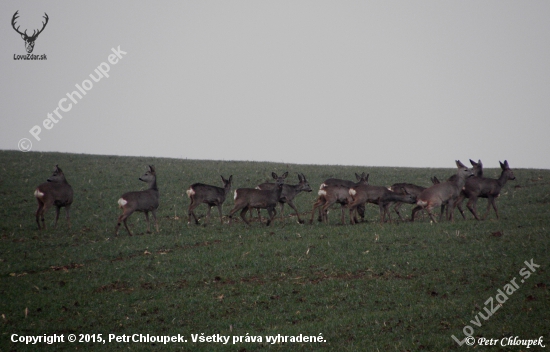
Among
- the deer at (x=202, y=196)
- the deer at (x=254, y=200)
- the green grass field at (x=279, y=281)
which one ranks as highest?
the deer at (x=202, y=196)

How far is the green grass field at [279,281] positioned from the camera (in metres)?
10.9

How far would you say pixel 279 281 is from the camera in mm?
14016

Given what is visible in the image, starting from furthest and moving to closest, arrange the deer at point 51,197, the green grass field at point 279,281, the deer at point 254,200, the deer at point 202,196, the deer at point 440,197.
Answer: the deer at point 202,196 → the deer at point 254,200 → the deer at point 51,197 → the deer at point 440,197 → the green grass field at point 279,281

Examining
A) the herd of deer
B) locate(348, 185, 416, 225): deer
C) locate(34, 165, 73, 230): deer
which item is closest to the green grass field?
locate(34, 165, 73, 230): deer

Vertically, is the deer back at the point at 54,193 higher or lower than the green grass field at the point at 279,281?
higher

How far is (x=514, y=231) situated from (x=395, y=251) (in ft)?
14.0

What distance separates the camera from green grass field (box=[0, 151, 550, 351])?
10930 mm

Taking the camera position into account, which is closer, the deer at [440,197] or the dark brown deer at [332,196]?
the deer at [440,197]

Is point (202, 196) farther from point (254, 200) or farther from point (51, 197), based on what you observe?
point (51, 197)

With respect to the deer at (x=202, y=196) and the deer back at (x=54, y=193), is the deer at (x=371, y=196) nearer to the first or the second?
the deer at (x=202, y=196)

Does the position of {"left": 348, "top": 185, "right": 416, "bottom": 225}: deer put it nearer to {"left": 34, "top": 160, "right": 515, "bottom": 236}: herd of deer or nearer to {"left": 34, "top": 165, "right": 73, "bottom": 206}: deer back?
{"left": 34, "top": 160, "right": 515, "bottom": 236}: herd of deer

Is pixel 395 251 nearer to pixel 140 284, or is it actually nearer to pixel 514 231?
pixel 514 231

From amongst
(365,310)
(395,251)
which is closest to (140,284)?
(365,310)

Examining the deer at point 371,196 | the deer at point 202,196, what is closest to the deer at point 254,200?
the deer at point 202,196
